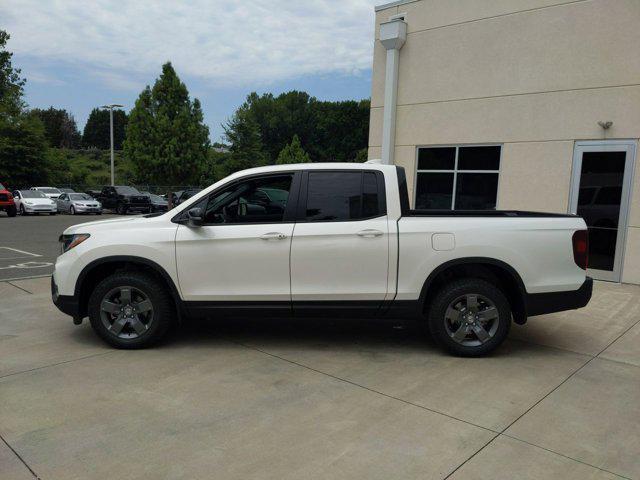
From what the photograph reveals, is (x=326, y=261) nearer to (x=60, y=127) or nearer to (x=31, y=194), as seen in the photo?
(x=31, y=194)

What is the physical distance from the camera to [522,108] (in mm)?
9820

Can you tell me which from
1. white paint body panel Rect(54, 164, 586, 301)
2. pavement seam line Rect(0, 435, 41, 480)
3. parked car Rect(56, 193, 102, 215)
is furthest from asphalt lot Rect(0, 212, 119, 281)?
parked car Rect(56, 193, 102, 215)

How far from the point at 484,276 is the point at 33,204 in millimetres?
28067

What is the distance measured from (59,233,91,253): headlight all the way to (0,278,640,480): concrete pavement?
3.34 feet

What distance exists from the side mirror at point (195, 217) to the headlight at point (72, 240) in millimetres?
1092

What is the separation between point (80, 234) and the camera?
5148 mm

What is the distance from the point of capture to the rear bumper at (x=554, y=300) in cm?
489

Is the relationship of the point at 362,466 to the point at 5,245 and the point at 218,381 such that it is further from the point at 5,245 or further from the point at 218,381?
the point at 5,245

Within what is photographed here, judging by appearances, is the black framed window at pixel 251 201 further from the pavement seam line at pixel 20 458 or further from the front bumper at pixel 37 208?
the front bumper at pixel 37 208

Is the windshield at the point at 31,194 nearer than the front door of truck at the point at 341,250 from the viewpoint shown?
No

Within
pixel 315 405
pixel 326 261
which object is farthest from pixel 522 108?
pixel 315 405

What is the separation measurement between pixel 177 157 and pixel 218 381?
31.7m

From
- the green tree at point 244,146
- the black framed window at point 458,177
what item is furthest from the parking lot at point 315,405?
the green tree at point 244,146

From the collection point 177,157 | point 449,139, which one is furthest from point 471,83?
point 177,157
